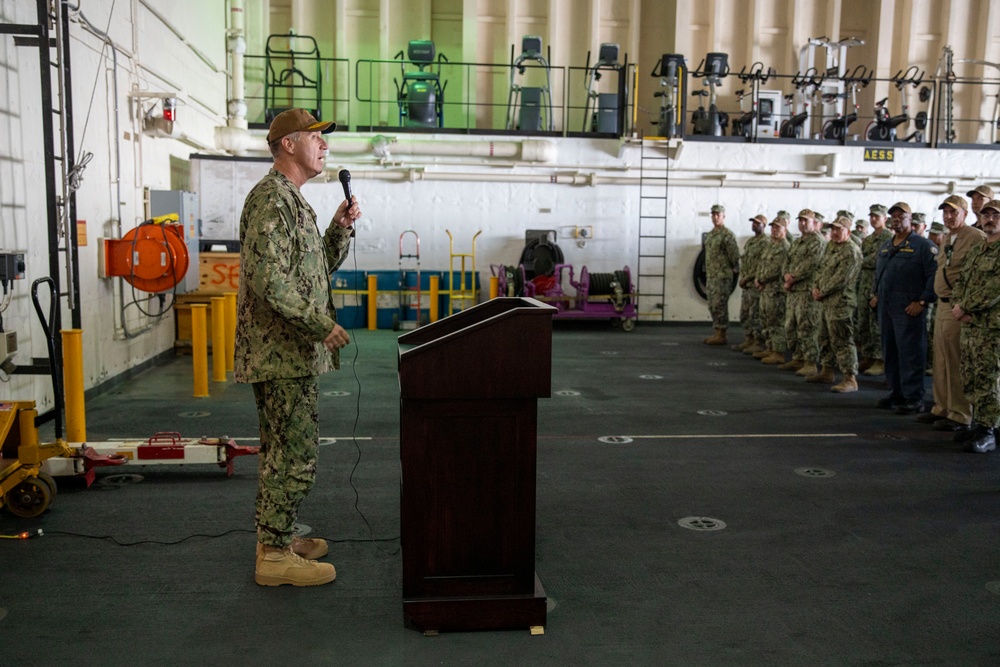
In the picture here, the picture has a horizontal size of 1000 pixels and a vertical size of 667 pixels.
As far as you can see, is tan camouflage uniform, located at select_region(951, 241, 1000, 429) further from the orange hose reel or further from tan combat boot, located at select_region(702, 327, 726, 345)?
the orange hose reel

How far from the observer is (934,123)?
44.9 ft

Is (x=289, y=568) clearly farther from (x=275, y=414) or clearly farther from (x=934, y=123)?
(x=934, y=123)

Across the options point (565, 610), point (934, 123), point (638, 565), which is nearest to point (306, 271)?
point (565, 610)

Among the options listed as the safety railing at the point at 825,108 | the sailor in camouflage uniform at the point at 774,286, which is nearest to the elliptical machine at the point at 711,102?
the safety railing at the point at 825,108

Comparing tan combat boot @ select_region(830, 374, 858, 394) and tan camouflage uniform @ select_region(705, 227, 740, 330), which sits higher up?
tan camouflage uniform @ select_region(705, 227, 740, 330)

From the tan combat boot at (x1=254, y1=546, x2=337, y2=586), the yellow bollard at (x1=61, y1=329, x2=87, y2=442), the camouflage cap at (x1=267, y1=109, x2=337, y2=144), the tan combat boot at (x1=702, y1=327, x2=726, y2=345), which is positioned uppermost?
the camouflage cap at (x1=267, y1=109, x2=337, y2=144)

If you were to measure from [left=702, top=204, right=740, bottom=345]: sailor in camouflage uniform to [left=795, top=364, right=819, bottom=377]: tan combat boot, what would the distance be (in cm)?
237

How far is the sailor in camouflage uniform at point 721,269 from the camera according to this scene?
11.1 metres

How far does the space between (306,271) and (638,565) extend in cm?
186

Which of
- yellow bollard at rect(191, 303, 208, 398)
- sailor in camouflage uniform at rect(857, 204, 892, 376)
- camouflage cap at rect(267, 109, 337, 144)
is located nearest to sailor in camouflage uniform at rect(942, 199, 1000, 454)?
sailor in camouflage uniform at rect(857, 204, 892, 376)

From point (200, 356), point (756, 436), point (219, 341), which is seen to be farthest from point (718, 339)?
point (200, 356)

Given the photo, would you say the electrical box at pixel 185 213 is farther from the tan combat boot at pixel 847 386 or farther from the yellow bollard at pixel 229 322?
Answer: the tan combat boot at pixel 847 386

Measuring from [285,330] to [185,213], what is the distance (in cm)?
660

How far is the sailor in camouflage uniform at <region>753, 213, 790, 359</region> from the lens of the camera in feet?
31.3
